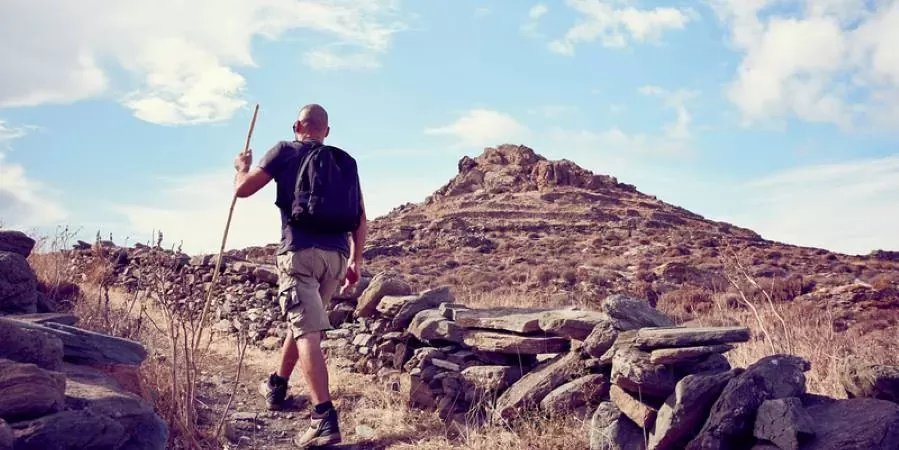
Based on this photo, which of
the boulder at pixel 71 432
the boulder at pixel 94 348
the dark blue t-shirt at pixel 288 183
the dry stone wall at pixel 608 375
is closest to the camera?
the boulder at pixel 71 432

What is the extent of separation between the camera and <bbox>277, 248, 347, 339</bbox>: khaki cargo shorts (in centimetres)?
445

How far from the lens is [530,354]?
5363 mm

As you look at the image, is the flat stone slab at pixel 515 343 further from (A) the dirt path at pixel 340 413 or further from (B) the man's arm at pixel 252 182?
(B) the man's arm at pixel 252 182

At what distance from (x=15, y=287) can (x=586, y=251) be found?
25.7 meters

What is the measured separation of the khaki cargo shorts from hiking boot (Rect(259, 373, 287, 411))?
2.78 feet

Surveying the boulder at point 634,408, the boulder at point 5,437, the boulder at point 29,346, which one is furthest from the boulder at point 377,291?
the boulder at point 5,437

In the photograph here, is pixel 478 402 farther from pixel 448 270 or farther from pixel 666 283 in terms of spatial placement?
pixel 448 270

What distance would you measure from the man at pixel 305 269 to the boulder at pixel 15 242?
3148 mm

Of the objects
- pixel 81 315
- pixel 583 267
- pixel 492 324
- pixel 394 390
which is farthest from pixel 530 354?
pixel 583 267

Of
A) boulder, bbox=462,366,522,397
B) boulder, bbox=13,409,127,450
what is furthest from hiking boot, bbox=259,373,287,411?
boulder, bbox=13,409,127,450

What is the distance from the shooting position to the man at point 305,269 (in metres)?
4.40

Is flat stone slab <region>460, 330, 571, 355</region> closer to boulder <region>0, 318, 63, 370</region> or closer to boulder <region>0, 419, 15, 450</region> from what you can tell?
boulder <region>0, 318, 63, 370</region>

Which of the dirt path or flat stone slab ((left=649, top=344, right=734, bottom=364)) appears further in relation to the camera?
the dirt path

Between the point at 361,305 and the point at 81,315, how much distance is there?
2.42 metres
